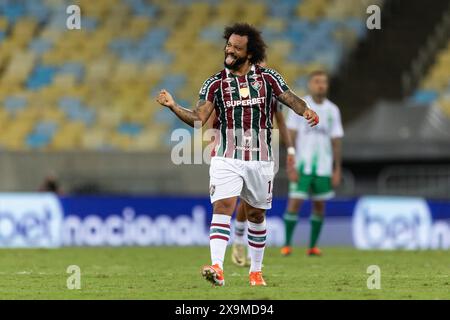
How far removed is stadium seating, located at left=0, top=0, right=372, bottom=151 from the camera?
25062mm

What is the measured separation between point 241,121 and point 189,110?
534 mm

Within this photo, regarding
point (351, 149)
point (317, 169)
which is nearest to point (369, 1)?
point (351, 149)

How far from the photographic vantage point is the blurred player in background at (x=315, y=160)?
16.0m

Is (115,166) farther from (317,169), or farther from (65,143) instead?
(317,169)

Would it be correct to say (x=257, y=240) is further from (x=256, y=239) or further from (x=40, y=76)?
(x=40, y=76)

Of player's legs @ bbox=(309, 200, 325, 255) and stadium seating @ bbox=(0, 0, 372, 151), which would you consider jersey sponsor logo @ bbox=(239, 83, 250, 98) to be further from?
stadium seating @ bbox=(0, 0, 372, 151)

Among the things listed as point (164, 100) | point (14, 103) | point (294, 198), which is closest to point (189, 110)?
point (164, 100)

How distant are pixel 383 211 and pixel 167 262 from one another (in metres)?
6.51

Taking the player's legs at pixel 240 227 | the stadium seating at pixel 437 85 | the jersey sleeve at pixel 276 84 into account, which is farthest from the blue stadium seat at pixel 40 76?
the jersey sleeve at pixel 276 84

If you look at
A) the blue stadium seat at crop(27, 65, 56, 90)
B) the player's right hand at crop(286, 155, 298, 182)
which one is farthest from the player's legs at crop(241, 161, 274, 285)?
the blue stadium seat at crop(27, 65, 56, 90)

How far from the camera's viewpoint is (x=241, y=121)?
10.2 m

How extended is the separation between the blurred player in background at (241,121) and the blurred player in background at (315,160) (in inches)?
224

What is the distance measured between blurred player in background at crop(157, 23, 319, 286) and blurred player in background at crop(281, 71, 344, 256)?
570cm

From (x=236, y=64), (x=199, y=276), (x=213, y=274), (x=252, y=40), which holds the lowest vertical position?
(x=199, y=276)
